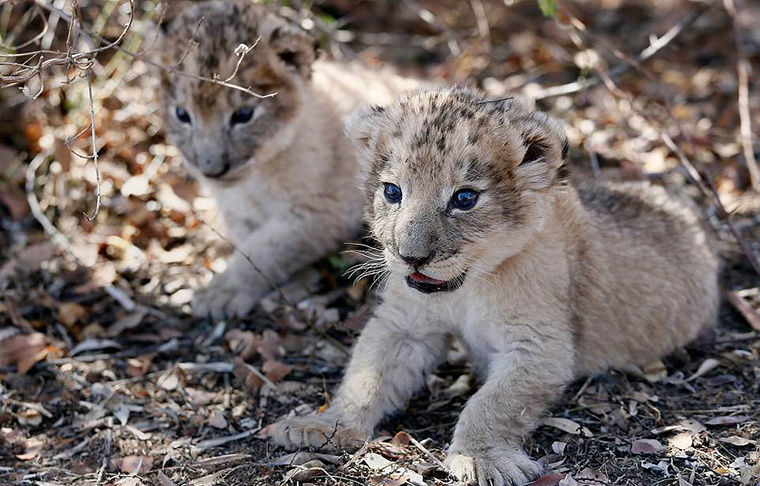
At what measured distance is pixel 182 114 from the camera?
616 centimetres

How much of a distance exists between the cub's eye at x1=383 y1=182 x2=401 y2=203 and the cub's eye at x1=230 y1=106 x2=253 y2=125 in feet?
6.23

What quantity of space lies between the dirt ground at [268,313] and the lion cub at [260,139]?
0.24 meters

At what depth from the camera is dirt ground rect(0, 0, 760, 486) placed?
4531mm

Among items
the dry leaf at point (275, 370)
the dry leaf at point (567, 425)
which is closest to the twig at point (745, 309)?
the dry leaf at point (567, 425)

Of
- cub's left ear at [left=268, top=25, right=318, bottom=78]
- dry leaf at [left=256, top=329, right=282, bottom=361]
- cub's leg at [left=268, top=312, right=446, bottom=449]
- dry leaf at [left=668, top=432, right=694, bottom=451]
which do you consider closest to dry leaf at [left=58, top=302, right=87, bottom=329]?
dry leaf at [left=256, top=329, right=282, bottom=361]

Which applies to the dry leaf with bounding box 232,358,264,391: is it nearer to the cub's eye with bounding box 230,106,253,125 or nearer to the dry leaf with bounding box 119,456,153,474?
the dry leaf with bounding box 119,456,153,474

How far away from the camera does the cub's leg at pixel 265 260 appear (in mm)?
6215

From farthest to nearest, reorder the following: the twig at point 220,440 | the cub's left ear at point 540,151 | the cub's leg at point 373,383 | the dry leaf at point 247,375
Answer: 1. the dry leaf at point 247,375
2. the twig at point 220,440
3. the cub's leg at point 373,383
4. the cub's left ear at point 540,151

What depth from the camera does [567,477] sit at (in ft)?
13.8

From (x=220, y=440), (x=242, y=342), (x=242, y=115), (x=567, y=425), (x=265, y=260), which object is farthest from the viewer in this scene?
(x=265, y=260)

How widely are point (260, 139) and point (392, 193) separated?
195cm

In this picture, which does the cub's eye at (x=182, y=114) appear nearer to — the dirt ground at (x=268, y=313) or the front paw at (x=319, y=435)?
the dirt ground at (x=268, y=313)

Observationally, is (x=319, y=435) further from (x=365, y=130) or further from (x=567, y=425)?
(x=365, y=130)

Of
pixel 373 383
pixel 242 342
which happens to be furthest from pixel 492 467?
pixel 242 342
